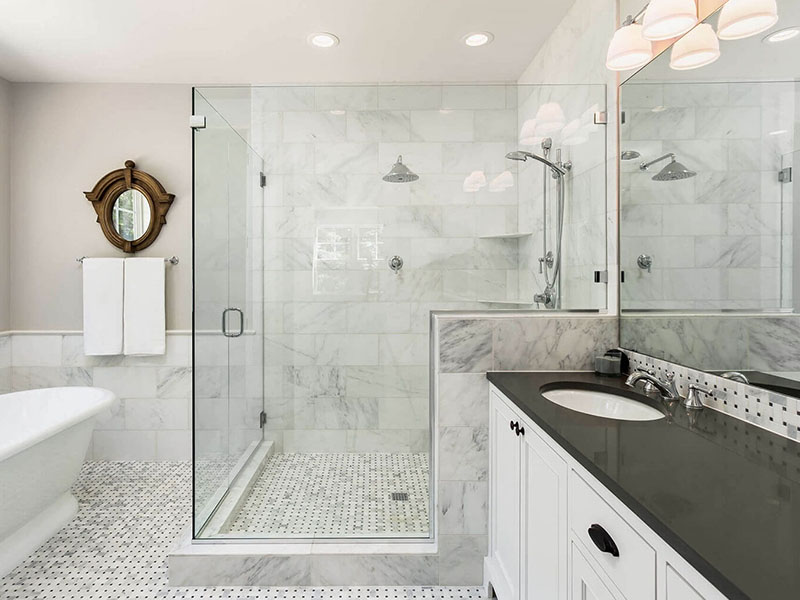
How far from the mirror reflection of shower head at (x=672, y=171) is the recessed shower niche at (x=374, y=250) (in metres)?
0.36

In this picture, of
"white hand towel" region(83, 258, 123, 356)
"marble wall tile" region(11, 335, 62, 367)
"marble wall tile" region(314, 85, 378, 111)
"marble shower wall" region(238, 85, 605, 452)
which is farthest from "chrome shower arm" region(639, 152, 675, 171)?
"marble wall tile" region(11, 335, 62, 367)

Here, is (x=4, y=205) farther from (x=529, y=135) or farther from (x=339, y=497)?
(x=529, y=135)

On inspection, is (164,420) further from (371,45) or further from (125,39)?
(371,45)

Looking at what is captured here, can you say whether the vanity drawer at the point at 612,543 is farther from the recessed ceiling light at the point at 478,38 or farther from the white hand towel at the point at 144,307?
the white hand towel at the point at 144,307

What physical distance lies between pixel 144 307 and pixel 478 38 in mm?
2793

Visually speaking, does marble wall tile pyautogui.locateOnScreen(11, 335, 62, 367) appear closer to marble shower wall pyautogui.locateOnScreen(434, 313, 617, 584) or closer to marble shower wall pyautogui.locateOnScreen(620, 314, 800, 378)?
marble shower wall pyautogui.locateOnScreen(434, 313, 617, 584)

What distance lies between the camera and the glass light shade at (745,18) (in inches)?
44.9

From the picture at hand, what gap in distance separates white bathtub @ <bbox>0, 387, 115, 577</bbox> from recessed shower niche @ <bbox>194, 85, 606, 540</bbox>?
0.71 m

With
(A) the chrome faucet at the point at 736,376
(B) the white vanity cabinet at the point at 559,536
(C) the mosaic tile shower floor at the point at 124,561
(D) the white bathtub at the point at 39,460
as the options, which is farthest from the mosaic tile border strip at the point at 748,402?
(D) the white bathtub at the point at 39,460

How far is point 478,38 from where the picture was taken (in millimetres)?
2447

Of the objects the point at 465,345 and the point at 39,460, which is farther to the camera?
the point at 39,460

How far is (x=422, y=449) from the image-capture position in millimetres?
2080

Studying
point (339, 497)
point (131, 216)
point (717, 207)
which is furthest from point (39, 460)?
point (717, 207)

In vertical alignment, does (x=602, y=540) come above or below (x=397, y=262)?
below
